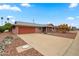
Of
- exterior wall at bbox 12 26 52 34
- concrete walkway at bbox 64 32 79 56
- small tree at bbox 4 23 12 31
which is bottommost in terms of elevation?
concrete walkway at bbox 64 32 79 56

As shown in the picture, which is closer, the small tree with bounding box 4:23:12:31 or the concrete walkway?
the concrete walkway

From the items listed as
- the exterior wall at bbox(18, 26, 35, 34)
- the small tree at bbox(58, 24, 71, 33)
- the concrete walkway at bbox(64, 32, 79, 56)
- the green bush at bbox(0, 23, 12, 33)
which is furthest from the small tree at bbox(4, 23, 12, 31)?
the concrete walkway at bbox(64, 32, 79, 56)

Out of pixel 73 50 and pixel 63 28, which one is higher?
pixel 63 28

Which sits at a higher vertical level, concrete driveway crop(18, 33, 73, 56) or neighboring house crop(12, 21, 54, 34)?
neighboring house crop(12, 21, 54, 34)

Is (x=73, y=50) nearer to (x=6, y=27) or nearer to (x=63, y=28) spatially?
(x=63, y=28)

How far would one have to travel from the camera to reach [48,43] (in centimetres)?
302

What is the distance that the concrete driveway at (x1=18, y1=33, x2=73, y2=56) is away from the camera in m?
2.92

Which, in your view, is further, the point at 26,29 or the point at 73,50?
the point at 26,29

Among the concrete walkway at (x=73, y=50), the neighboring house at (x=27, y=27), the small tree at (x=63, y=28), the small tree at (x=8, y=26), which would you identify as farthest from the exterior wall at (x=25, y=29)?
the concrete walkway at (x=73, y=50)

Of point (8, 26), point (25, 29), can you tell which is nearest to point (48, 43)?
point (25, 29)

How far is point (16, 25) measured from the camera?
307cm

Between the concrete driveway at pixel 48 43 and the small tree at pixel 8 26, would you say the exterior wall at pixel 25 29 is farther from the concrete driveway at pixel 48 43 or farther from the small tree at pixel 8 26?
the small tree at pixel 8 26

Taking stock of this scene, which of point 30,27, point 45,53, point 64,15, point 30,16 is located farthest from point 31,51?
point 64,15

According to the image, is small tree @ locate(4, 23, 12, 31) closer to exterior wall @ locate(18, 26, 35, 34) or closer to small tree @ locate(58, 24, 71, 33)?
exterior wall @ locate(18, 26, 35, 34)
